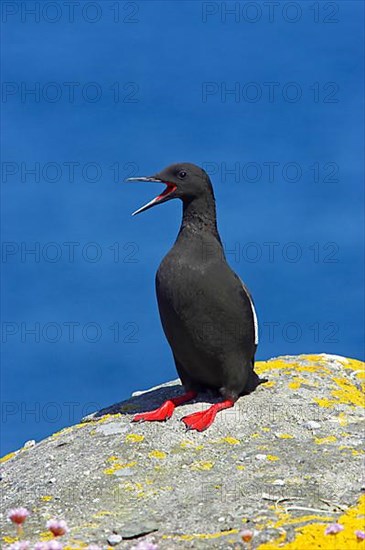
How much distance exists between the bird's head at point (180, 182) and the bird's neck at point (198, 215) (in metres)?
0.06

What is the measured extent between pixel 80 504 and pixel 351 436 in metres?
2.90

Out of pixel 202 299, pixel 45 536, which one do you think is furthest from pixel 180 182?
pixel 45 536

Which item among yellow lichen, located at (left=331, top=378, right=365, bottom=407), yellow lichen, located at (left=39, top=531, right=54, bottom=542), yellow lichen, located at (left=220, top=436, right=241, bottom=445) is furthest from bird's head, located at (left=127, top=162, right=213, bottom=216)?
Result: yellow lichen, located at (left=39, top=531, right=54, bottom=542)

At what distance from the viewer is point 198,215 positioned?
356 inches

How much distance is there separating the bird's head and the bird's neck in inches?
2.4

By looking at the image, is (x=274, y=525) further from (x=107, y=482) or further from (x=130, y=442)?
(x=130, y=442)

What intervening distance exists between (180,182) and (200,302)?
4.25 ft

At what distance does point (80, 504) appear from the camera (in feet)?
23.4

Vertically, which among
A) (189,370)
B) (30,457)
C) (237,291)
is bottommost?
(30,457)

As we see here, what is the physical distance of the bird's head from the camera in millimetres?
8961

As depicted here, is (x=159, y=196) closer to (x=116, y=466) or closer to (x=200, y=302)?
(x=200, y=302)

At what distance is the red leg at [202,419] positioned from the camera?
845 cm

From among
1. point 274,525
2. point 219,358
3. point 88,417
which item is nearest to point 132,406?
point 88,417

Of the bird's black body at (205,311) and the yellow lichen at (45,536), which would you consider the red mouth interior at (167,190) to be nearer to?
the bird's black body at (205,311)
